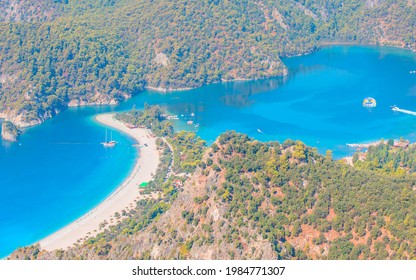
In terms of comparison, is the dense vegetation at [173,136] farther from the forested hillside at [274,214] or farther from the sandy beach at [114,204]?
the forested hillside at [274,214]

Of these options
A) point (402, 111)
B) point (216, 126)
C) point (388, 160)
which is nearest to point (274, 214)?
point (388, 160)

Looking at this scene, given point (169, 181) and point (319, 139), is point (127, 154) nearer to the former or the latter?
point (169, 181)

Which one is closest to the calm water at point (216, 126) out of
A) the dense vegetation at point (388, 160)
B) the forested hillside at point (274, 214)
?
the dense vegetation at point (388, 160)

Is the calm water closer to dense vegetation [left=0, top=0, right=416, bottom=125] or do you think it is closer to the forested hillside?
dense vegetation [left=0, top=0, right=416, bottom=125]

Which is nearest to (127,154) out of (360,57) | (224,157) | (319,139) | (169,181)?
(169,181)

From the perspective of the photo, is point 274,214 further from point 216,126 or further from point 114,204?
point 216,126
